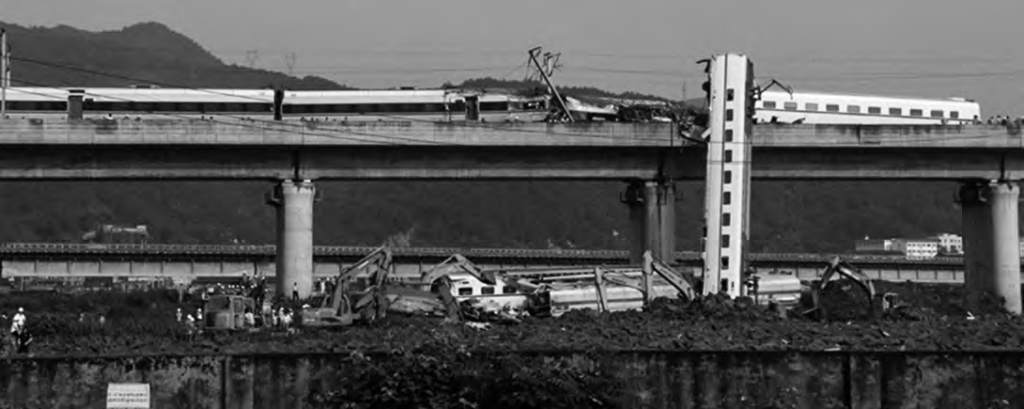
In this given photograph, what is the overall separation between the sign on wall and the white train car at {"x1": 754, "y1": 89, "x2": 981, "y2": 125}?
57.4 metres

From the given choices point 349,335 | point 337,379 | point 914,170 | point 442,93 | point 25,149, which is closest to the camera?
point 337,379

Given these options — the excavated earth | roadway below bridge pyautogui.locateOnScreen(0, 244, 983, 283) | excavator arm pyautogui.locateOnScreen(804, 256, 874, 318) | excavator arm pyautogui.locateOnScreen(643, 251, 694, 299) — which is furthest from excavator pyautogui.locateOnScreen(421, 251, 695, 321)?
roadway below bridge pyautogui.locateOnScreen(0, 244, 983, 283)

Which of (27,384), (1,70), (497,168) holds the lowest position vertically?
(27,384)

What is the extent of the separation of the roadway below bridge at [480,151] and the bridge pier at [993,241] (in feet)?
3.27

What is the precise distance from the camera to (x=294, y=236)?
7200 centimetres

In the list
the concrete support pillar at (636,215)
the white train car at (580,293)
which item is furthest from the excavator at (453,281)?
the concrete support pillar at (636,215)

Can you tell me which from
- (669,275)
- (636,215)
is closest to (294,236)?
(636,215)

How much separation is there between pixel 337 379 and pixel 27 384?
593cm

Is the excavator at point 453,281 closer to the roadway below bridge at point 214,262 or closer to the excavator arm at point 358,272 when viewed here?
the excavator arm at point 358,272

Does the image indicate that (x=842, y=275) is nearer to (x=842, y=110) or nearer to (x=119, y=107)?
(x=842, y=110)

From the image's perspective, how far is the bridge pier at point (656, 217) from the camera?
73062mm

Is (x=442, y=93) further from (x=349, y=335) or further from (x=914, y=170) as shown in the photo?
(x=349, y=335)

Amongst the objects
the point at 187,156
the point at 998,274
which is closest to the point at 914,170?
the point at 998,274

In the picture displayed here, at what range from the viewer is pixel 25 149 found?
230 feet
